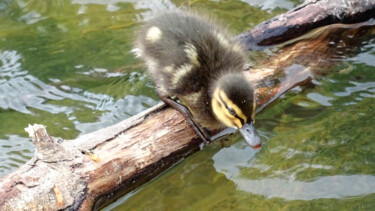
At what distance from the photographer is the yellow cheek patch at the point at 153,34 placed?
3016 mm

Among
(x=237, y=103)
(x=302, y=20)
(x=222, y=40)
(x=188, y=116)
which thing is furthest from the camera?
(x=302, y=20)

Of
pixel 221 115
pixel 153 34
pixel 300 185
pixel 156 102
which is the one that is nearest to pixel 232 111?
pixel 221 115

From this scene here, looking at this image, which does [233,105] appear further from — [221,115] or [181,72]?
[181,72]

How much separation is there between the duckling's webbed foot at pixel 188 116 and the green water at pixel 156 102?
0.71 ft

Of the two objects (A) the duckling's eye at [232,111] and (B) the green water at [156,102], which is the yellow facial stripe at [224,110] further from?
(B) the green water at [156,102]

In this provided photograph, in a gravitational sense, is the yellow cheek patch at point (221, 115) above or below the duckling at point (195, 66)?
below

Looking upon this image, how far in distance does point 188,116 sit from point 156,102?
79 centimetres

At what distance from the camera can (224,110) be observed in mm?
2670

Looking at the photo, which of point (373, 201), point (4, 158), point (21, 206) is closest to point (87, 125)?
point (4, 158)

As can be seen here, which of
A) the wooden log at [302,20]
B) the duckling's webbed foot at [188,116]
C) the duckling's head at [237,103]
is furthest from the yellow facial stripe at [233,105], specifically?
the wooden log at [302,20]

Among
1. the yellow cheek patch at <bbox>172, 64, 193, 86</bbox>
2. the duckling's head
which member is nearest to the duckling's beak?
the duckling's head

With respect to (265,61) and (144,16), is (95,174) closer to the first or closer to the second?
(265,61)

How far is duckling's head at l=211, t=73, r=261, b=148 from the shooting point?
2.54m

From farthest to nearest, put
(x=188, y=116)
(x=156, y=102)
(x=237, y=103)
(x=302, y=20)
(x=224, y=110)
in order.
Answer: (x=156, y=102) < (x=302, y=20) < (x=188, y=116) < (x=224, y=110) < (x=237, y=103)
